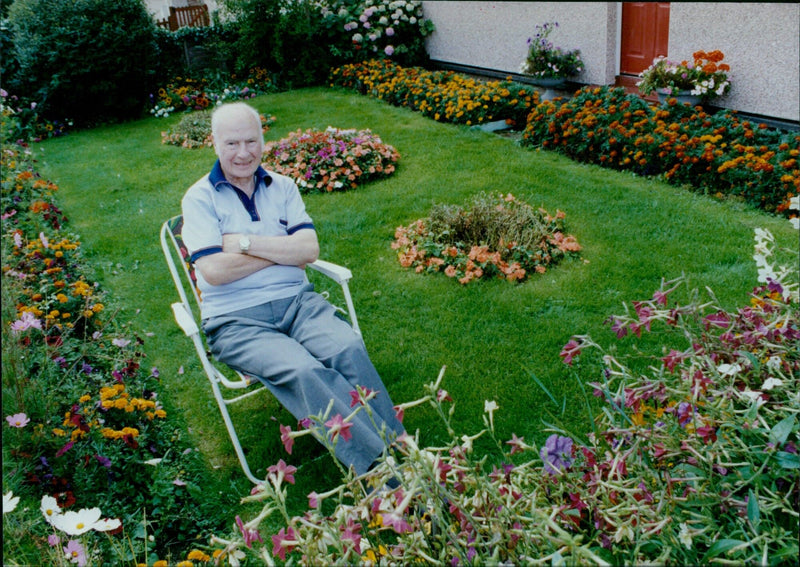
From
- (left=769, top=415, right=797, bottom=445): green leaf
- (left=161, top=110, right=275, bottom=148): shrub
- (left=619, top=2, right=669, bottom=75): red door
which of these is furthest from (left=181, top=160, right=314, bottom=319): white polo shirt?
(left=619, top=2, right=669, bottom=75): red door

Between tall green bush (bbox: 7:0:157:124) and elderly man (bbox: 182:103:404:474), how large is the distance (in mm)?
8948

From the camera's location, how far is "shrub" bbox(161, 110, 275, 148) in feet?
28.5

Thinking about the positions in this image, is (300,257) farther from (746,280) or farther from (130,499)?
(746,280)

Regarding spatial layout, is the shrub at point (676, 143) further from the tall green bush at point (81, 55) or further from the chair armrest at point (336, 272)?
the tall green bush at point (81, 55)

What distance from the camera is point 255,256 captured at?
10.3 ft

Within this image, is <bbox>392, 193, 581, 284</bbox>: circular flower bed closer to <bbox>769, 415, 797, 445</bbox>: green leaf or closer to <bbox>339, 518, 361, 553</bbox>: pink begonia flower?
<bbox>769, 415, 797, 445</bbox>: green leaf

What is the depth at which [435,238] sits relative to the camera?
16.1 feet

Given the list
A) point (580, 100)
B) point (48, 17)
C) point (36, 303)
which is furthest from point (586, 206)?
point (48, 17)

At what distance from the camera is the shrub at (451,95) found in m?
8.03

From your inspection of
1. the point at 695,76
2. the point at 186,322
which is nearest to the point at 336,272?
the point at 186,322

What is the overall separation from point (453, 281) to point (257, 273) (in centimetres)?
167

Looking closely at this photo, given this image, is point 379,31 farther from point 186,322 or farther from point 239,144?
point 186,322

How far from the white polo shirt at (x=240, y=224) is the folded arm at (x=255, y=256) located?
0.04m

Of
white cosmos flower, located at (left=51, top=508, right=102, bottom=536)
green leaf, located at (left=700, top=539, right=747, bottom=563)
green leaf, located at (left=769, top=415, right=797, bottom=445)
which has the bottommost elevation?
white cosmos flower, located at (left=51, top=508, right=102, bottom=536)
